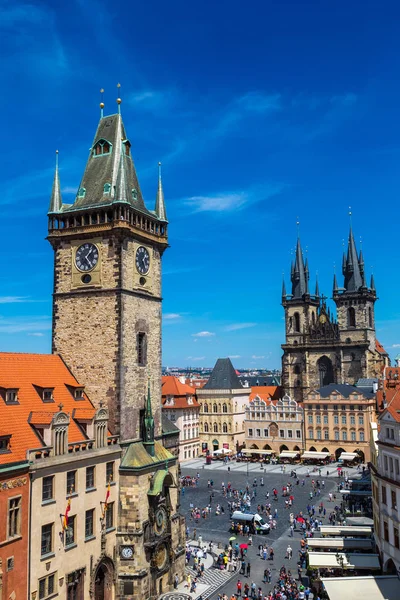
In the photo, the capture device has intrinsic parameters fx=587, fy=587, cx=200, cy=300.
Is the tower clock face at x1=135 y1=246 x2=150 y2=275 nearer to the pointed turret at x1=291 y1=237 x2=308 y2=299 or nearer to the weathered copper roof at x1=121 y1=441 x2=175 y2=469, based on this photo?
the weathered copper roof at x1=121 y1=441 x2=175 y2=469

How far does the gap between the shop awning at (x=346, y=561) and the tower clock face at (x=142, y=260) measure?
22869 mm

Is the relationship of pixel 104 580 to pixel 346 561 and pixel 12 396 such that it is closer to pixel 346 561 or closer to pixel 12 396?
pixel 12 396

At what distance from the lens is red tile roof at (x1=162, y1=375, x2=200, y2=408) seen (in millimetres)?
105500

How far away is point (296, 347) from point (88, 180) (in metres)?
90.9

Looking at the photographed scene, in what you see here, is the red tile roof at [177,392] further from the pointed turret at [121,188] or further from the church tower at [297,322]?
the pointed turret at [121,188]

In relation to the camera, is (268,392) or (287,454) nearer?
(287,454)

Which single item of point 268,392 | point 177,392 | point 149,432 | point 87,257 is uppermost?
point 87,257

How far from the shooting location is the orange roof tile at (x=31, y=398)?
30.1 metres

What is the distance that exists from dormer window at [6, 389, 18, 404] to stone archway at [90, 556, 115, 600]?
10634mm

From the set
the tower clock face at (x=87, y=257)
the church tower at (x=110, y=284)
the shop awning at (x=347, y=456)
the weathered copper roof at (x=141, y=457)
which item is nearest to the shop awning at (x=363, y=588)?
the weathered copper roof at (x=141, y=457)

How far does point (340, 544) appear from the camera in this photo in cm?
4312

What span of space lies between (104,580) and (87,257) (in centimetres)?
2024

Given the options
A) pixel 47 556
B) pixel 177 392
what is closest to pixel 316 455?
pixel 177 392

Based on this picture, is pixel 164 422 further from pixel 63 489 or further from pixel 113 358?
pixel 63 489
